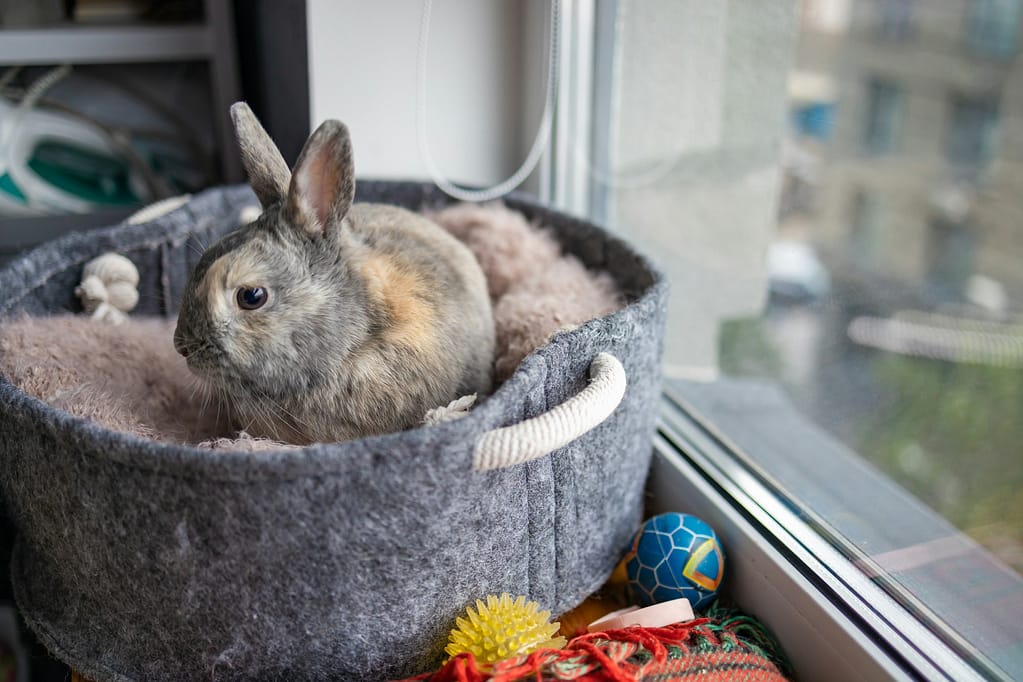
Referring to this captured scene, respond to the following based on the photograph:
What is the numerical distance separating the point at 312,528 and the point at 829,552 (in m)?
0.52

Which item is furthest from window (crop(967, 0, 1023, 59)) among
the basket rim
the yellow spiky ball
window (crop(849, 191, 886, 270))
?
the yellow spiky ball

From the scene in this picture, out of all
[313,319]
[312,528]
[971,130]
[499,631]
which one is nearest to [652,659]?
[499,631]

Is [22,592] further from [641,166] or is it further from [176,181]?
[641,166]

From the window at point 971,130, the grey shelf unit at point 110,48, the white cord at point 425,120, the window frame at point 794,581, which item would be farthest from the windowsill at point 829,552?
the grey shelf unit at point 110,48

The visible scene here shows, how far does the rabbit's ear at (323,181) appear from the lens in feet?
2.57

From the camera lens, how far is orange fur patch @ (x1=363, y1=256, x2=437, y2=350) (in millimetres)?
875

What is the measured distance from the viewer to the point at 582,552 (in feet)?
3.03

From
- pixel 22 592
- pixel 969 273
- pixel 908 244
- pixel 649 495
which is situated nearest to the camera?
pixel 22 592

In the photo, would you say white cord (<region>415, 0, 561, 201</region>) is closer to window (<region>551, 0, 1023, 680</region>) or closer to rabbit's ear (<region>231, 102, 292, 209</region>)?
window (<region>551, 0, 1023, 680</region>)

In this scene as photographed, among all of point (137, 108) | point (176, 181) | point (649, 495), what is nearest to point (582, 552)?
point (649, 495)

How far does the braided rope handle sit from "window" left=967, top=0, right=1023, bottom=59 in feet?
2.67

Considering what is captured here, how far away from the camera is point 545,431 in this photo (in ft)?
2.39

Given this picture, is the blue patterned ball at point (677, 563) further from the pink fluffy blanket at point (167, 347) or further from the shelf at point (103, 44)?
the shelf at point (103, 44)

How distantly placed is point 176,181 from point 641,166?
2.67 ft
